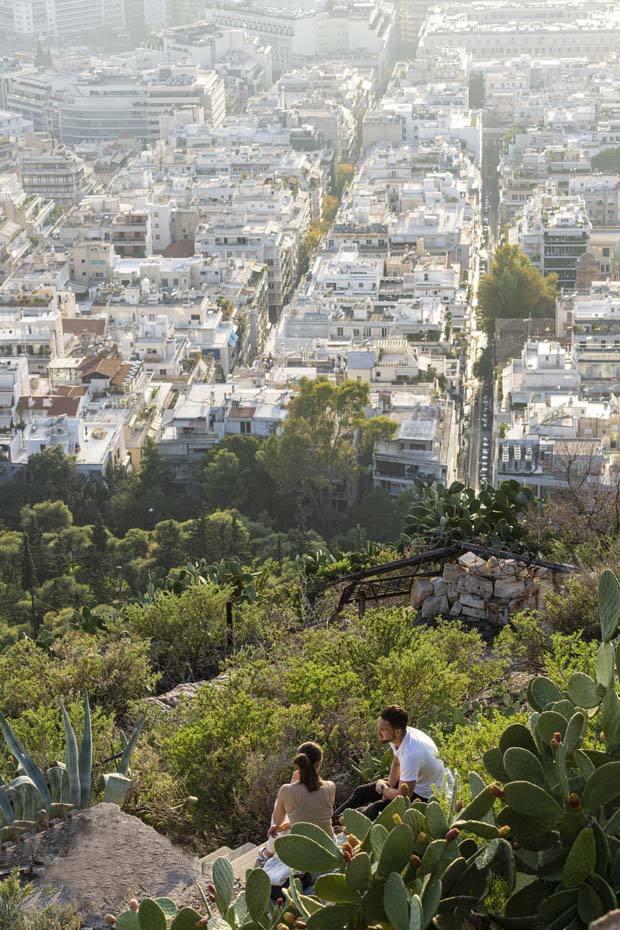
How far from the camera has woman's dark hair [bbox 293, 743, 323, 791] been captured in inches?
268

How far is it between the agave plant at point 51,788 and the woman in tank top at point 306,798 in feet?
4.44

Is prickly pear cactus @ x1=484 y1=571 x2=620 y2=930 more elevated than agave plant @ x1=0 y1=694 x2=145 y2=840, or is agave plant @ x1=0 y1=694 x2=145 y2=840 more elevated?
prickly pear cactus @ x1=484 y1=571 x2=620 y2=930

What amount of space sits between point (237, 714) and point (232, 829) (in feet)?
2.09

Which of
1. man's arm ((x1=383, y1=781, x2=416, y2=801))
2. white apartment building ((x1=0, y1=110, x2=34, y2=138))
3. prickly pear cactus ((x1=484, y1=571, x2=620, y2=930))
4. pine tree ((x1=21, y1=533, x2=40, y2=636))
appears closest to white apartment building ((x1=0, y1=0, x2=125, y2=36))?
white apartment building ((x1=0, y1=110, x2=34, y2=138))

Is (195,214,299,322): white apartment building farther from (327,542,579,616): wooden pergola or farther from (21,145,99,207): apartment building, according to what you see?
(327,542,579,616): wooden pergola

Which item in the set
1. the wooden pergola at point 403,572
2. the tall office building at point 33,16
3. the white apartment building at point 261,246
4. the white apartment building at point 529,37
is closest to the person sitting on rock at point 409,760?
the wooden pergola at point 403,572

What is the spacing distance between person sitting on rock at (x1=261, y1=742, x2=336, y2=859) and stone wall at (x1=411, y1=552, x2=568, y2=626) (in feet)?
17.3

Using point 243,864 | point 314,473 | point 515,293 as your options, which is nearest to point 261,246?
point 515,293

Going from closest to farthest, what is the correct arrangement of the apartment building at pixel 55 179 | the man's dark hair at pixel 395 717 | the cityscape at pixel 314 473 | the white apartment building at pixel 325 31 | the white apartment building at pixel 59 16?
the cityscape at pixel 314 473, the man's dark hair at pixel 395 717, the apartment building at pixel 55 179, the white apartment building at pixel 325 31, the white apartment building at pixel 59 16

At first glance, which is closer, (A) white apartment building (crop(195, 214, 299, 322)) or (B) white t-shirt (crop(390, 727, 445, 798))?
(B) white t-shirt (crop(390, 727, 445, 798))

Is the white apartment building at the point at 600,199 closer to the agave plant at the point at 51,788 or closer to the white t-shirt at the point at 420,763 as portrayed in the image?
the agave plant at the point at 51,788

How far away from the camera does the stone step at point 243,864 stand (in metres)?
6.97

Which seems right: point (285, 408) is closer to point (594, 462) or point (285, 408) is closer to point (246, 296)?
point (594, 462)

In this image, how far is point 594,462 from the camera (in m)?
25.3
